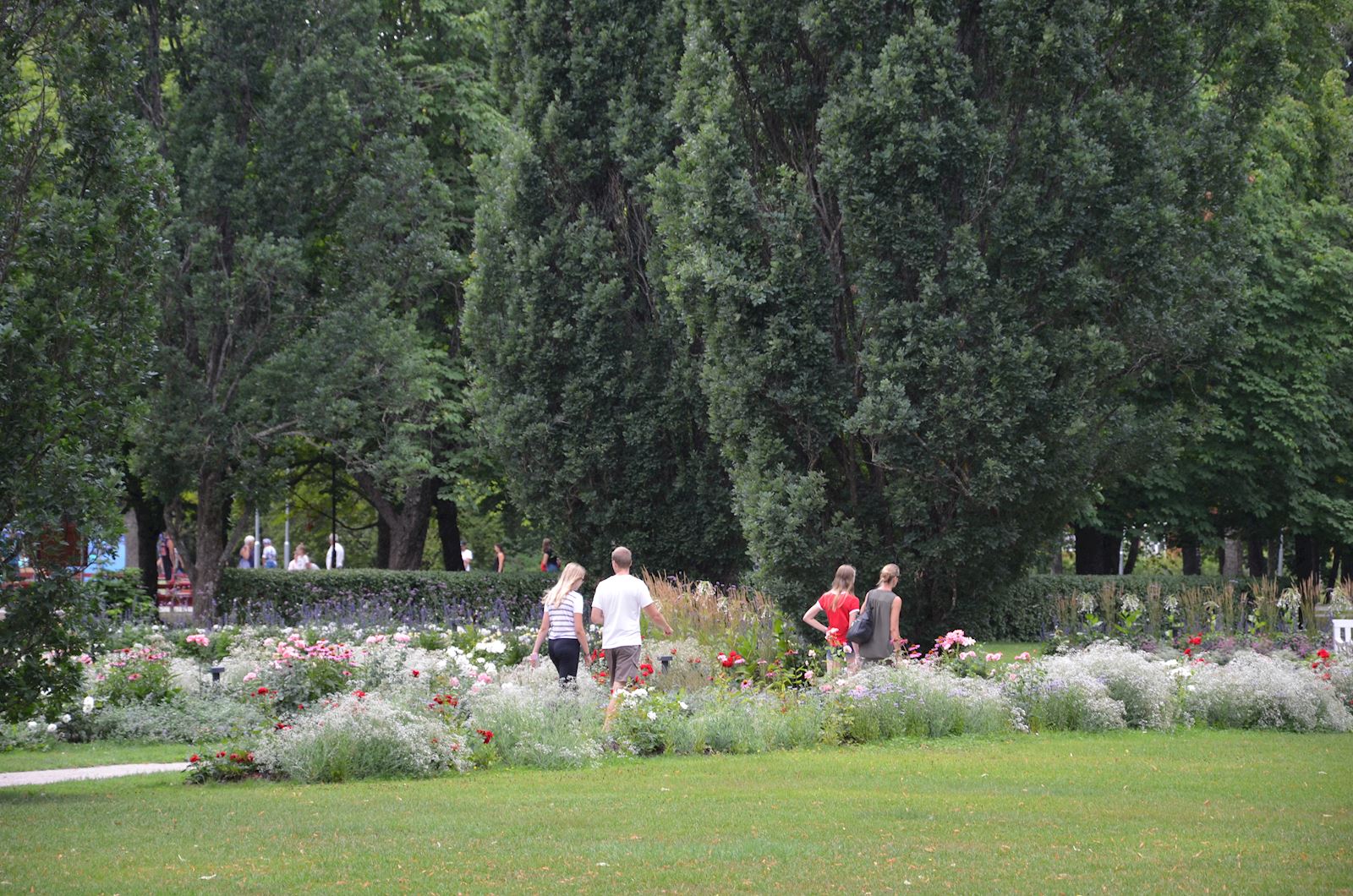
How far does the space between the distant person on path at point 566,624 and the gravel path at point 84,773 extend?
326 centimetres

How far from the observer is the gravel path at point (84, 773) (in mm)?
10656

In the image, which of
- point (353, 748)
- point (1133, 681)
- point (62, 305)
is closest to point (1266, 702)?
point (1133, 681)

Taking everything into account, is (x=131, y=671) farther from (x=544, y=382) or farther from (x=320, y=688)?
(x=544, y=382)

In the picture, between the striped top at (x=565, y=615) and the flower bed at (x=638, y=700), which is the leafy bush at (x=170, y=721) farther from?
the striped top at (x=565, y=615)

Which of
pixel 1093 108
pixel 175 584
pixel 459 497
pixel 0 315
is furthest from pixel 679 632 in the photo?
pixel 175 584

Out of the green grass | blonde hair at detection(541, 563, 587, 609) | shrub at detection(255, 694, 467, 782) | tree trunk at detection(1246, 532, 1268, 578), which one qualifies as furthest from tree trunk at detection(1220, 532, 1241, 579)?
shrub at detection(255, 694, 467, 782)

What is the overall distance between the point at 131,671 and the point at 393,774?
5018 millimetres

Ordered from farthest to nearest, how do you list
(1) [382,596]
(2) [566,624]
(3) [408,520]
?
(3) [408,520]
(1) [382,596]
(2) [566,624]

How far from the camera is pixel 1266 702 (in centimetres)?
1392

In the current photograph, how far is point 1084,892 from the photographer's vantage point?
6.46 metres

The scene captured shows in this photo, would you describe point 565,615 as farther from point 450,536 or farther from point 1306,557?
point 1306,557

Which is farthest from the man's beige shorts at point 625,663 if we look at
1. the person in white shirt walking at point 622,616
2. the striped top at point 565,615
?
the striped top at point 565,615

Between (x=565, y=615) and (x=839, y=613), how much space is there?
295 cm

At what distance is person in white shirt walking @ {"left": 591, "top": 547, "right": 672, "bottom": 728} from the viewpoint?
12664mm
